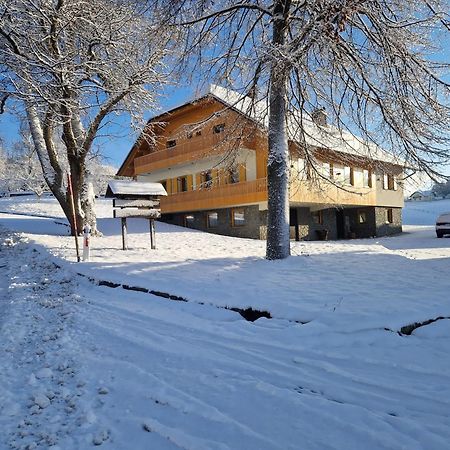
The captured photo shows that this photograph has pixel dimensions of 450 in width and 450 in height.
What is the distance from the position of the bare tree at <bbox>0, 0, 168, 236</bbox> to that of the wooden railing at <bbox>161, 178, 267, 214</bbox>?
769 centimetres

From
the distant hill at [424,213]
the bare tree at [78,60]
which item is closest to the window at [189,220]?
the bare tree at [78,60]

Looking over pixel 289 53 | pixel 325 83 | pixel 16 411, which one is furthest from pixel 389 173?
pixel 16 411

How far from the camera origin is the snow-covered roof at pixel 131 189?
35.1ft

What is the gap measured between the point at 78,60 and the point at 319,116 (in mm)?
8833

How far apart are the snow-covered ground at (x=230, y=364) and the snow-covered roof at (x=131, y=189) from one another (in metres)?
4.39

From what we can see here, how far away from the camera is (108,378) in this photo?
10.8 feet

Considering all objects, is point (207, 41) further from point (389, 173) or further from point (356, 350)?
point (356, 350)

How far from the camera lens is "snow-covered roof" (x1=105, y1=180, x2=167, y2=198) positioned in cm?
1071

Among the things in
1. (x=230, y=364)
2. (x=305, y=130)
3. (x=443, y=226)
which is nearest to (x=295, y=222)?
(x=443, y=226)

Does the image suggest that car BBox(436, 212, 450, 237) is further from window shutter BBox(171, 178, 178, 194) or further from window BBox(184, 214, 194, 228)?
window shutter BBox(171, 178, 178, 194)

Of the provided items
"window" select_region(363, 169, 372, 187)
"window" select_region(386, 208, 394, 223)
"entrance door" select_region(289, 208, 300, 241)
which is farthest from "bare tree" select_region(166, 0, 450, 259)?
"window" select_region(386, 208, 394, 223)

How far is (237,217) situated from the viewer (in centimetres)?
2155

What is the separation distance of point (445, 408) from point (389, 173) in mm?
6612

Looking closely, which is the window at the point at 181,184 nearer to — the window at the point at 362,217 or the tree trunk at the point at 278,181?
the window at the point at 362,217
